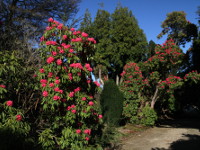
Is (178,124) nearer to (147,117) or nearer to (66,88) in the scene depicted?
(147,117)

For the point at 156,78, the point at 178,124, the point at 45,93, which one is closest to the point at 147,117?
the point at 156,78

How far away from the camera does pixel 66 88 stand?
3471mm

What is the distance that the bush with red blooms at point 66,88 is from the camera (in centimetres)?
323

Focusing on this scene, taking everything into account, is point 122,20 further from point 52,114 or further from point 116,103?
point 52,114

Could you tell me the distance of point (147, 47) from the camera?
19.6m

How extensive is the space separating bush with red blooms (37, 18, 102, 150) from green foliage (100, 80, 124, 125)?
5665 mm

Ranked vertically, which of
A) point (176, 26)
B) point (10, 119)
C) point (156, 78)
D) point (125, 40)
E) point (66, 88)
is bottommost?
point (10, 119)

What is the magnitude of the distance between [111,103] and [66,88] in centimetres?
630

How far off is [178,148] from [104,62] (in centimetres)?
1279

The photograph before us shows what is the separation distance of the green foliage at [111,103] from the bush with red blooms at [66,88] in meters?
5.67

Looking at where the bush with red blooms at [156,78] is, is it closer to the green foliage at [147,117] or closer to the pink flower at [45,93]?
the green foliage at [147,117]

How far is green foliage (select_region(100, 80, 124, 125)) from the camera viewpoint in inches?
366

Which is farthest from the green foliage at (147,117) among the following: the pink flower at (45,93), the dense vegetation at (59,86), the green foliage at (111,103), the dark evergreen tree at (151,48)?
the dark evergreen tree at (151,48)

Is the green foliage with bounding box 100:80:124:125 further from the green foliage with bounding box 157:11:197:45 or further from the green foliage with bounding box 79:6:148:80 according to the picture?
the green foliage with bounding box 157:11:197:45
